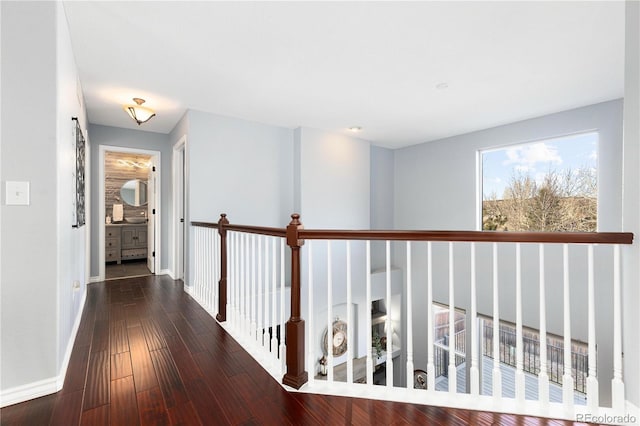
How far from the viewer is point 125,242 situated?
5.98 metres

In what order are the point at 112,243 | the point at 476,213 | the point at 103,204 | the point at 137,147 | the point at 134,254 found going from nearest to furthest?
the point at 103,204
the point at 137,147
the point at 476,213
the point at 112,243
the point at 134,254

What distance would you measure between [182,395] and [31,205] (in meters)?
1.37

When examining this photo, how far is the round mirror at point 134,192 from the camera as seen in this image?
6.27 m

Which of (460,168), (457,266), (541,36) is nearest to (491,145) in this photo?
Result: (460,168)

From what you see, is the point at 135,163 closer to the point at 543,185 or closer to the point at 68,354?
the point at 68,354

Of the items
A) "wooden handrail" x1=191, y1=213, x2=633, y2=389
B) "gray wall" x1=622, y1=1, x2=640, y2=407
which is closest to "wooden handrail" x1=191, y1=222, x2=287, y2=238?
"wooden handrail" x1=191, y1=213, x2=633, y2=389

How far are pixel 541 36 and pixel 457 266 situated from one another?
3.71 meters

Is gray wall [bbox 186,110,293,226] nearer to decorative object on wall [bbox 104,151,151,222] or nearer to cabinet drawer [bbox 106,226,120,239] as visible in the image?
decorative object on wall [bbox 104,151,151,222]

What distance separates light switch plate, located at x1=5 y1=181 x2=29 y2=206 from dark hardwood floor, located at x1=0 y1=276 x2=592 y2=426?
109 centimetres

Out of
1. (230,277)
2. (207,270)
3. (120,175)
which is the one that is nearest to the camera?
(230,277)

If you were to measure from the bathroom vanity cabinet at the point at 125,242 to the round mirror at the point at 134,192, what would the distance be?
1.89 feet

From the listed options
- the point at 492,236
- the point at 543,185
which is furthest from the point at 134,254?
the point at 543,185

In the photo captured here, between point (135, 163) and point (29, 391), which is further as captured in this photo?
point (135, 163)

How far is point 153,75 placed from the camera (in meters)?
2.82
